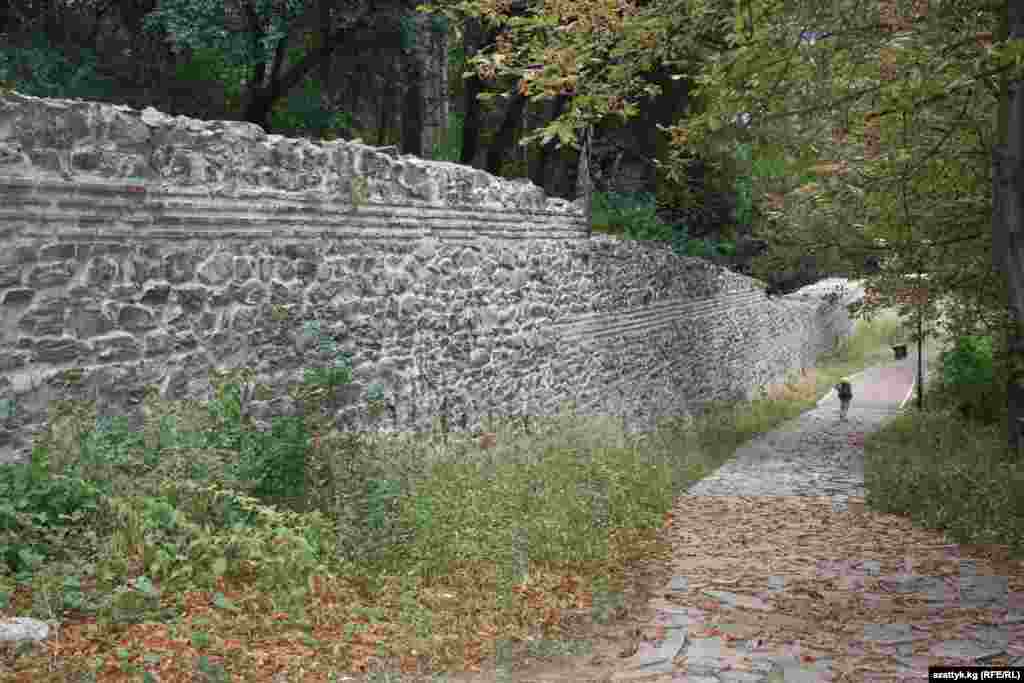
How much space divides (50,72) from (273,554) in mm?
12250

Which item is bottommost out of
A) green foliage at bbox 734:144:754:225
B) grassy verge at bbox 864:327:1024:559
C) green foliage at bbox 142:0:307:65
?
grassy verge at bbox 864:327:1024:559

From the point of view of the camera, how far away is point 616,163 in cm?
2291

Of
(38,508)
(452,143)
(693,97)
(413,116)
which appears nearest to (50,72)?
(413,116)

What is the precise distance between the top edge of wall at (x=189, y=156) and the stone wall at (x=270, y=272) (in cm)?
1

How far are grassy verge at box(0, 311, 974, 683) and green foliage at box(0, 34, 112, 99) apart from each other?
972 centimetres

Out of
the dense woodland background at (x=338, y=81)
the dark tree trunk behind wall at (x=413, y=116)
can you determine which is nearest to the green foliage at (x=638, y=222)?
the dense woodland background at (x=338, y=81)

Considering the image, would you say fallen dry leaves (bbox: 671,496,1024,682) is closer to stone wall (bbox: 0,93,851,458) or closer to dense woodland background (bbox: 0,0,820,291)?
stone wall (bbox: 0,93,851,458)

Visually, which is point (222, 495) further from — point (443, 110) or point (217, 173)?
point (443, 110)

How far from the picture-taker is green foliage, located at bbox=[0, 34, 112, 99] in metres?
15.6

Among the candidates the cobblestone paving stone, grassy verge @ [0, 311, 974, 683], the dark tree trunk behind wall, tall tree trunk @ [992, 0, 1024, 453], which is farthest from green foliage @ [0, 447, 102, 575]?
the dark tree trunk behind wall

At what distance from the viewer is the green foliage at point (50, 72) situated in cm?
1559

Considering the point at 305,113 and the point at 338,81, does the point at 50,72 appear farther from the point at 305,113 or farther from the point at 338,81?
the point at 338,81

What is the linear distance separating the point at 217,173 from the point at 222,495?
8.00 feet

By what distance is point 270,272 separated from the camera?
8.25 m
